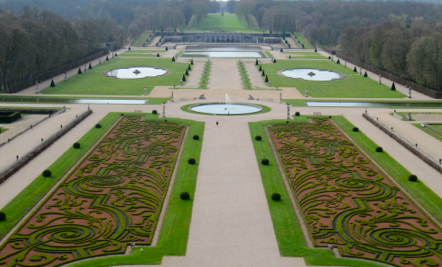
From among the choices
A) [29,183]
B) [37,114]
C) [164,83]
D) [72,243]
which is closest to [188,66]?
[164,83]

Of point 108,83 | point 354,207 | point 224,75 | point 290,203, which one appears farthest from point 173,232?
point 224,75

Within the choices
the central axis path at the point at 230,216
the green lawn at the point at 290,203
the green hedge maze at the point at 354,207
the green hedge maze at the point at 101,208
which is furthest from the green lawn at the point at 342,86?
the green hedge maze at the point at 101,208

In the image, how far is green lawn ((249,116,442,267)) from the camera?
25.2 meters

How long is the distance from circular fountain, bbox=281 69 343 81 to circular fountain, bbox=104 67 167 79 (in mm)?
23513

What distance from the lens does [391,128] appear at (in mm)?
50125

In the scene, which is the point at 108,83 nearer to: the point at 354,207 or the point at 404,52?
the point at 404,52

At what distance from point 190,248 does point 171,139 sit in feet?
72.3

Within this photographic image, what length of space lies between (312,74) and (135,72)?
32.4 metres

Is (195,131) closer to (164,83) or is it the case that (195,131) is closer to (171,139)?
(171,139)

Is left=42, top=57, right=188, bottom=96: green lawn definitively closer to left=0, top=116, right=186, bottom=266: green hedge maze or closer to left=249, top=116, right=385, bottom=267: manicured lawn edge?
left=0, top=116, right=186, bottom=266: green hedge maze

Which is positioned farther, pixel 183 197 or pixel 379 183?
pixel 379 183

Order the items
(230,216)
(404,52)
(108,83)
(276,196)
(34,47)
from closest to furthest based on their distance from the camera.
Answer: (230,216), (276,196), (34,47), (108,83), (404,52)

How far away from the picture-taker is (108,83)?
270 feet

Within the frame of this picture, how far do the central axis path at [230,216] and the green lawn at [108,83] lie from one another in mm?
34738
